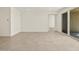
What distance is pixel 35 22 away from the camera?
13977mm

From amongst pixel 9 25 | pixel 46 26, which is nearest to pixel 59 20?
pixel 46 26

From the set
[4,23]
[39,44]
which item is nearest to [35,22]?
[4,23]

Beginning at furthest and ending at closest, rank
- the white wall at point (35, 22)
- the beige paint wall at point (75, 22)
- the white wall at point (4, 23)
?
1. the white wall at point (35, 22)
2. the beige paint wall at point (75, 22)
3. the white wall at point (4, 23)

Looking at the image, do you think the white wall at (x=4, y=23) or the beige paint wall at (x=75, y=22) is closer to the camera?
the white wall at (x=4, y=23)

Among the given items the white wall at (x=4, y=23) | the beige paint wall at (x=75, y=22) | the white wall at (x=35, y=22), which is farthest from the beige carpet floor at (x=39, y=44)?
the white wall at (x=35, y=22)

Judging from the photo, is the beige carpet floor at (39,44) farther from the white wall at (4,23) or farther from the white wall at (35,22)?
the white wall at (35,22)

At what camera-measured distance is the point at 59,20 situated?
14914 millimetres

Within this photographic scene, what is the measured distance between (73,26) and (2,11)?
7.80 m

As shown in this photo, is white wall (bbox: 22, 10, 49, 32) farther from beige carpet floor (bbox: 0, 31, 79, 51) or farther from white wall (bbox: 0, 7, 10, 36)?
beige carpet floor (bbox: 0, 31, 79, 51)

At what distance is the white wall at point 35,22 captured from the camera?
1383 centimetres

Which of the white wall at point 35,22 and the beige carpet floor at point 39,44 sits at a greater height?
the white wall at point 35,22

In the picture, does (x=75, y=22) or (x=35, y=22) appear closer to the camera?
(x=75, y=22)

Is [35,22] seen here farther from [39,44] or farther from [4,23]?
[39,44]
